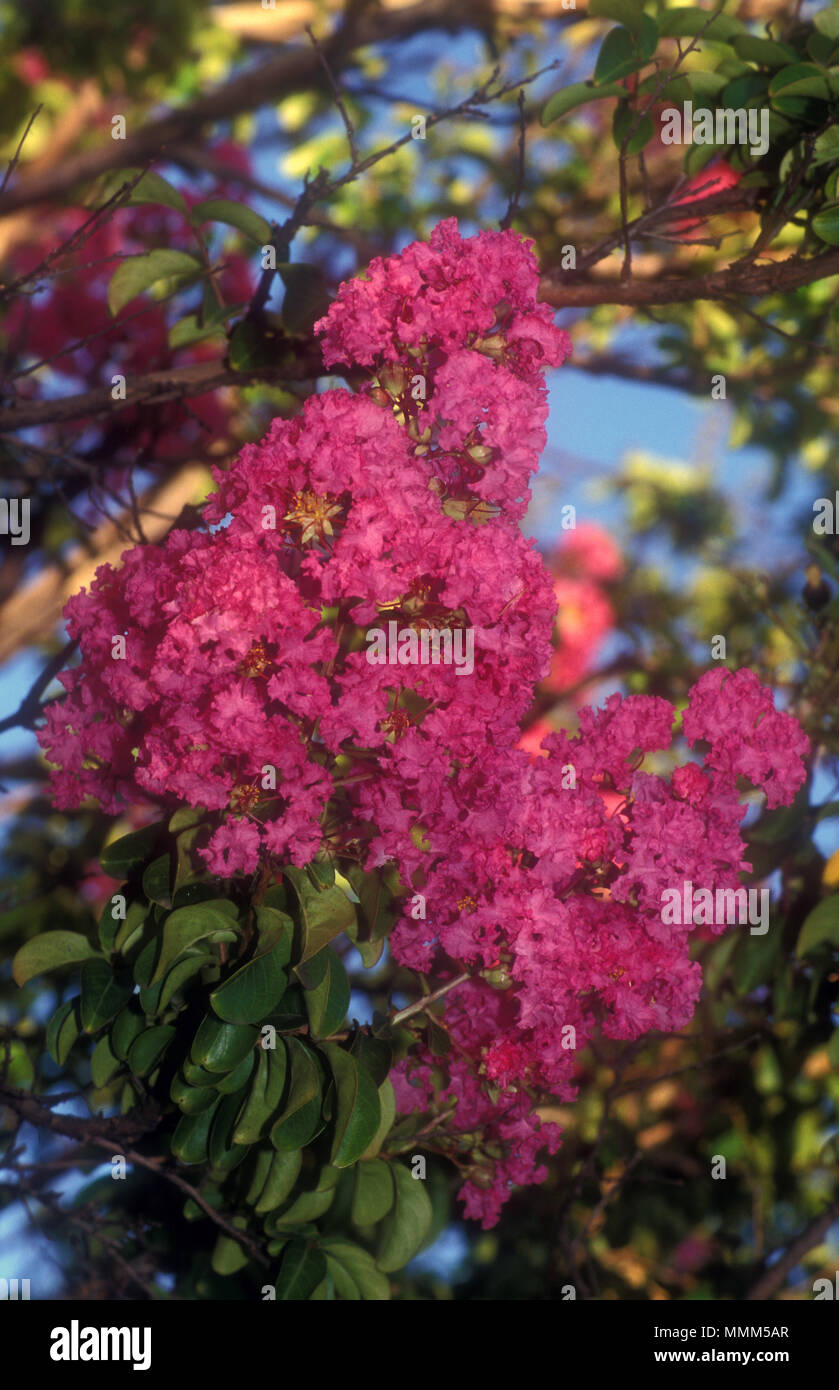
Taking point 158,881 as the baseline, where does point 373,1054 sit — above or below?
below

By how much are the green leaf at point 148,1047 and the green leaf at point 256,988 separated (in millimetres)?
156

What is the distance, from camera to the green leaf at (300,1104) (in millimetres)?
1126

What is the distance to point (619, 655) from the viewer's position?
2.86m

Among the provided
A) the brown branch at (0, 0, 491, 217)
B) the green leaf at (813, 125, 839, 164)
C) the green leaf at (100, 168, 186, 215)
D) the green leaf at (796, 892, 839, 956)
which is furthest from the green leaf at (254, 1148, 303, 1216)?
the brown branch at (0, 0, 491, 217)

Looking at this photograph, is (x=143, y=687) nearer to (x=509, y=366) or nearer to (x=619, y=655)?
(x=509, y=366)

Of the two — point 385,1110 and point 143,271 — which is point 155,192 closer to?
point 143,271

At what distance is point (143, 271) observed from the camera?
5.20 ft

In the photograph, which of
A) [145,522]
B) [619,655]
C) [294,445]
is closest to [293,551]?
[294,445]

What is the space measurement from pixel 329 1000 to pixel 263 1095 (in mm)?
117

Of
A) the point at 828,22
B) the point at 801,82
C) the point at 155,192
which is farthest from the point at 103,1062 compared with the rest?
the point at 828,22

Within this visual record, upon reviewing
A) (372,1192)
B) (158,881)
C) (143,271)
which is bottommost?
(372,1192)

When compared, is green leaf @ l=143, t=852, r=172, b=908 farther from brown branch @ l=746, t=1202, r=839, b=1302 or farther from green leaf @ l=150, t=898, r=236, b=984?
brown branch @ l=746, t=1202, r=839, b=1302
